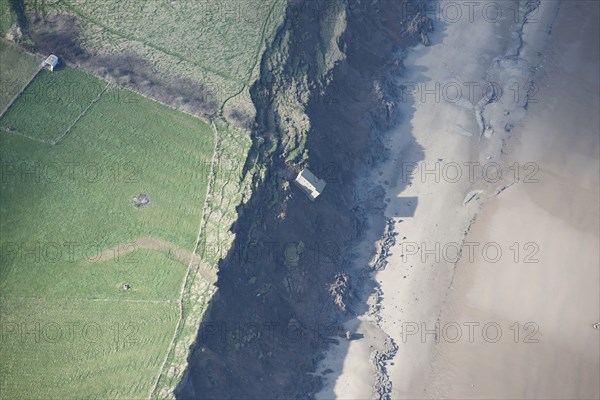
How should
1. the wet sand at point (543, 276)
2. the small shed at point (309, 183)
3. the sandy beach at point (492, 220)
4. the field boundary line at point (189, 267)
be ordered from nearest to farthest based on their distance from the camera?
the field boundary line at point (189, 267), the wet sand at point (543, 276), the sandy beach at point (492, 220), the small shed at point (309, 183)

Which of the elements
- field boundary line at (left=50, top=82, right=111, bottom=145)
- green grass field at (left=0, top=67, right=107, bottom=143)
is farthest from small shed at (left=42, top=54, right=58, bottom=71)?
Result: field boundary line at (left=50, top=82, right=111, bottom=145)

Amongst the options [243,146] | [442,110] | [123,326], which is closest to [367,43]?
[442,110]

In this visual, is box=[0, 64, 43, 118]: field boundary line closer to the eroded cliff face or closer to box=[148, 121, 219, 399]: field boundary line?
box=[148, 121, 219, 399]: field boundary line

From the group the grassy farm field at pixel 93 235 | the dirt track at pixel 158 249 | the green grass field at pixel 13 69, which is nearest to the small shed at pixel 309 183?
the grassy farm field at pixel 93 235

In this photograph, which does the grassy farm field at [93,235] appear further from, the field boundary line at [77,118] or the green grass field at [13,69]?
the green grass field at [13,69]

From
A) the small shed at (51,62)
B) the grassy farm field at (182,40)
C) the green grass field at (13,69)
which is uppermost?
the grassy farm field at (182,40)

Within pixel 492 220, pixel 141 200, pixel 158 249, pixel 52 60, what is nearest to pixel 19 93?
pixel 52 60
